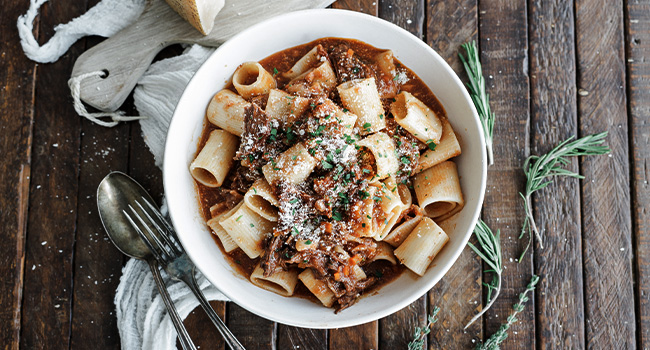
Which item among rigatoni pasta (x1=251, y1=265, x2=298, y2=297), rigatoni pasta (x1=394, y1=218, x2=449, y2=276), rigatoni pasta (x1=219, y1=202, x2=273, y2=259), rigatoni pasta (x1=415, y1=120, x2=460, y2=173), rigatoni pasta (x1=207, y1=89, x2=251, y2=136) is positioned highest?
rigatoni pasta (x1=207, y1=89, x2=251, y2=136)

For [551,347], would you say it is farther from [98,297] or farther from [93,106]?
[93,106]

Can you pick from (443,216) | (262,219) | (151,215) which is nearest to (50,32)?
(151,215)

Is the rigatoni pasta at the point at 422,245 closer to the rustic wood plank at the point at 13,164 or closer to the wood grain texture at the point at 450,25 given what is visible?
the wood grain texture at the point at 450,25

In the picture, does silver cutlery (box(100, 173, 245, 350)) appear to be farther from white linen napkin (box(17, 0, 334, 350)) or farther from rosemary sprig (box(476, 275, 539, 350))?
rosemary sprig (box(476, 275, 539, 350))

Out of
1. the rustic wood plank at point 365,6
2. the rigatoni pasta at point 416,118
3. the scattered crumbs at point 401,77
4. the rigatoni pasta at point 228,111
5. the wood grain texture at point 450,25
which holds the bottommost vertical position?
the rigatoni pasta at point 416,118

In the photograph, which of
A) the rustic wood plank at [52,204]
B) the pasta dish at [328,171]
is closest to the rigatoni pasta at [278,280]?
the pasta dish at [328,171]

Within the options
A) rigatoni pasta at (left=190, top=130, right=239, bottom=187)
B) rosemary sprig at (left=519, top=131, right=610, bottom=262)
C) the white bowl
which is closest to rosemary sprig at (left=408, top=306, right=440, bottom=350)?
the white bowl

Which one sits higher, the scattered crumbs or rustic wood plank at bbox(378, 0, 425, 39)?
rustic wood plank at bbox(378, 0, 425, 39)
